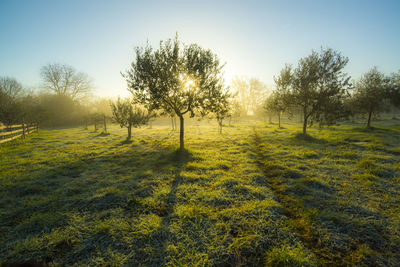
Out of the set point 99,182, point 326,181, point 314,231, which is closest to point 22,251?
point 99,182

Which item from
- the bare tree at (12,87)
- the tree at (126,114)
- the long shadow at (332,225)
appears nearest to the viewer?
the long shadow at (332,225)

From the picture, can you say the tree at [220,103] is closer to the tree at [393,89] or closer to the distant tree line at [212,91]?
the distant tree line at [212,91]

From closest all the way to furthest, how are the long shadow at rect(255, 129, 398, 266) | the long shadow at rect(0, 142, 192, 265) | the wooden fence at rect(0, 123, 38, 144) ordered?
the long shadow at rect(255, 129, 398, 266), the long shadow at rect(0, 142, 192, 265), the wooden fence at rect(0, 123, 38, 144)

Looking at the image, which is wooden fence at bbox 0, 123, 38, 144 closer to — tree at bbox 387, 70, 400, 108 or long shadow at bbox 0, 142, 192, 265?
long shadow at bbox 0, 142, 192, 265

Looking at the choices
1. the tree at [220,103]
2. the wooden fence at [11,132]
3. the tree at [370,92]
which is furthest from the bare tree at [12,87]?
the tree at [370,92]

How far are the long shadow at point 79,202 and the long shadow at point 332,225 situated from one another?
4856 millimetres

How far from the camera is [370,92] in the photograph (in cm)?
2991

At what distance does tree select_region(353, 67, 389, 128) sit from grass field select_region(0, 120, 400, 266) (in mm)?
27430

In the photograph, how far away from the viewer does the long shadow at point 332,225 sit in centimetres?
450

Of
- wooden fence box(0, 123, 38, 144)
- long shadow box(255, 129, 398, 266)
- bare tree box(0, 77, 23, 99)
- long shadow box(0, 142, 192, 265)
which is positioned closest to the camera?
long shadow box(255, 129, 398, 266)

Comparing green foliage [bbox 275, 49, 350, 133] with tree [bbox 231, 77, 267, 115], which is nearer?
green foliage [bbox 275, 49, 350, 133]

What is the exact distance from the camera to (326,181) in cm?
877

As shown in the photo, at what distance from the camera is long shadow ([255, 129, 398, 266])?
14.8 feet

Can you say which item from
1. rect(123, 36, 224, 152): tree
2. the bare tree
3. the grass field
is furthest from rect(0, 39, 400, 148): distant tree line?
the bare tree
